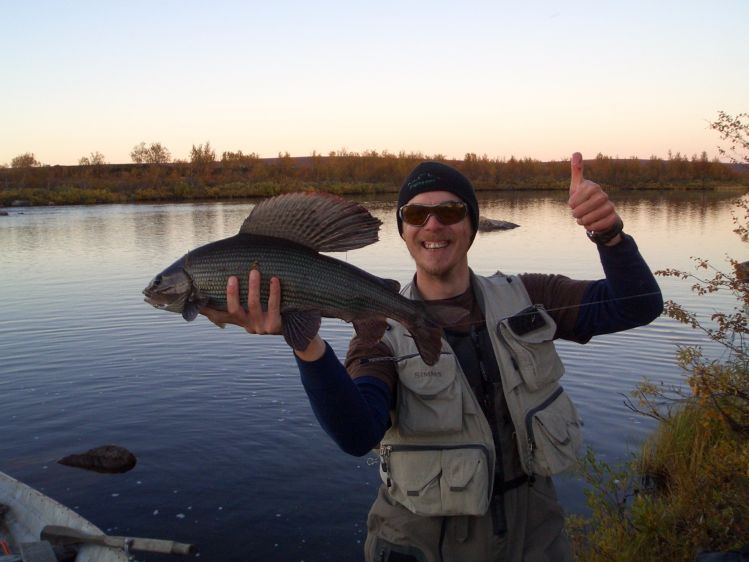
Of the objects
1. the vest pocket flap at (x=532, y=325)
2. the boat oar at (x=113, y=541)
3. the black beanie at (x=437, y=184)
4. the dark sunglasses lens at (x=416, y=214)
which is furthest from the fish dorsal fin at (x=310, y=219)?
the boat oar at (x=113, y=541)

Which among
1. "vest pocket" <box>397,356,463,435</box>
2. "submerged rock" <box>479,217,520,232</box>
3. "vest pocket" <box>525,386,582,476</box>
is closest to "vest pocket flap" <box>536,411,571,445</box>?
"vest pocket" <box>525,386,582,476</box>

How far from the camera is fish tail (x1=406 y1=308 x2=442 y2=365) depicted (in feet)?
10.6

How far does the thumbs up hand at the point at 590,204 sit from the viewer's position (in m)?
3.29

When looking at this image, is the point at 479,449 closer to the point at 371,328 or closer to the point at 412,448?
the point at 412,448

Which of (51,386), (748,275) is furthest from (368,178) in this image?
(748,275)

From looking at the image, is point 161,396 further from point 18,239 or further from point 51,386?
point 18,239

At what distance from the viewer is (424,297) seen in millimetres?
3980

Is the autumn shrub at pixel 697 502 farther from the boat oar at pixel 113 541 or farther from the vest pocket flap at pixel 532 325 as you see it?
the boat oar at pixel 113 541

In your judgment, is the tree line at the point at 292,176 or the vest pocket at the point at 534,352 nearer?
the vest pocket at the point at 534,352

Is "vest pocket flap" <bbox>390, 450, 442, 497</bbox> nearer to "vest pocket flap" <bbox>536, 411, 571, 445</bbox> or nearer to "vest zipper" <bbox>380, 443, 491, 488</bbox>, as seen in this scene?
"vest zipper" <bbox>380, 443, 491, 488</bbox>

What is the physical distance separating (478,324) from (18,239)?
110 ft

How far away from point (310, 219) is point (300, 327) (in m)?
0.54

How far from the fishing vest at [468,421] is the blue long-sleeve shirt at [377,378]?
223mm

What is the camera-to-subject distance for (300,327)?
304 cm
